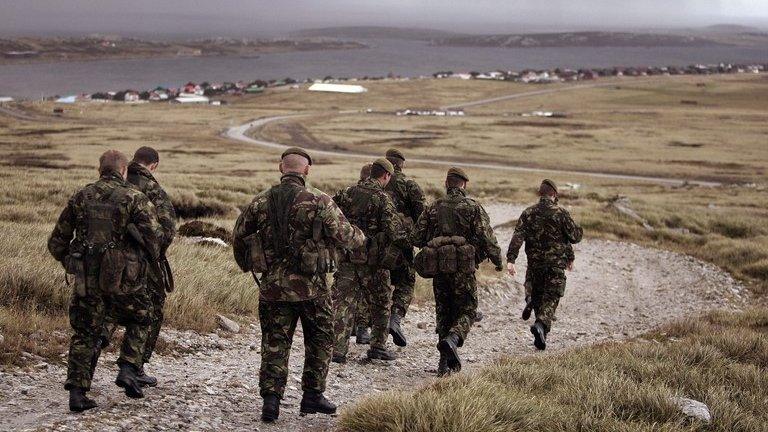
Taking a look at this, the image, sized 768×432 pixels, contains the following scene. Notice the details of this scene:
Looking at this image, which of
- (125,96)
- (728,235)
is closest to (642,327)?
(728,235)

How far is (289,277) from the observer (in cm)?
602

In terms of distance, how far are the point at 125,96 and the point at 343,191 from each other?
132 meters

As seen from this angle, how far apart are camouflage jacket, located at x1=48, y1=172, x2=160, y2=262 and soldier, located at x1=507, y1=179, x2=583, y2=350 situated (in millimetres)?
5358

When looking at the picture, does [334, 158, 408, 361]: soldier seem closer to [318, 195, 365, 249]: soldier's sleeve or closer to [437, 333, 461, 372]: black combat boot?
[437, 333, 461, 372]: black combat boot

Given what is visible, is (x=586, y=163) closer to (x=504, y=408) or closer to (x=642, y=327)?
(x=642, y=327)

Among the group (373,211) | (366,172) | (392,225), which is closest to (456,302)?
(392,225)

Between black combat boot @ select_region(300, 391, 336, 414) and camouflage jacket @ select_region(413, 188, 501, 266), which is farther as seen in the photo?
camouflage jacket @ select_region(413, 188, 501, 266)

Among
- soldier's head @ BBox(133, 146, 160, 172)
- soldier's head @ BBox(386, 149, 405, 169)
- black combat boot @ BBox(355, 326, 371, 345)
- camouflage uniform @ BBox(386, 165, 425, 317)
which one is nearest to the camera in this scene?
soldier's head @ BBox(133, 146, 160, 172)

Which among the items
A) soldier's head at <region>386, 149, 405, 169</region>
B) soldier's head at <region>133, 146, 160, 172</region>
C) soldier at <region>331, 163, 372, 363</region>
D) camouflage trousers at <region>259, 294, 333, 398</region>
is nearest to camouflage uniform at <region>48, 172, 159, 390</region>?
soldier's head at <region>133, 146, 160, 172</region>

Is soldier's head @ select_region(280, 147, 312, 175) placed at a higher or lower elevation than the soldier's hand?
higher

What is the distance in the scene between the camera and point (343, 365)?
27.6 ft

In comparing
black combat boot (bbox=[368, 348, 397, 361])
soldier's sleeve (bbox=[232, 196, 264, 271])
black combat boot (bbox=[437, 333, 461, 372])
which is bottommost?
black combat boot (bbox=[368, 348, 397, 361])

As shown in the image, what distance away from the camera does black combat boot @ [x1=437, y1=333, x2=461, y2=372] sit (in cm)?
783

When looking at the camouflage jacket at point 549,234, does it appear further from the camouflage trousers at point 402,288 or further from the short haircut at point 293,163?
the short haircut at point 293,163
